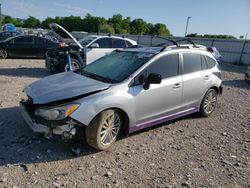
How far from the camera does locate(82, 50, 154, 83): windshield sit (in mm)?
4355

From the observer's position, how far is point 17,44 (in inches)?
536

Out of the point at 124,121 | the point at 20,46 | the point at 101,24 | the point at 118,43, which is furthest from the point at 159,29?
the point at 124,121

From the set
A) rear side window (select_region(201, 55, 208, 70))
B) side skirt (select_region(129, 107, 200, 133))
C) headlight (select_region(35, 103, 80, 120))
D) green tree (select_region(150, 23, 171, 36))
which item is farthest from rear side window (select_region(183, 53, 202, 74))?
green tree (select_region(150, 23, 171, 36))

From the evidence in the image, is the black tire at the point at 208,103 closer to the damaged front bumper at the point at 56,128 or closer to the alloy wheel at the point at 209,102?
the alloy wheel at the point at 209,102

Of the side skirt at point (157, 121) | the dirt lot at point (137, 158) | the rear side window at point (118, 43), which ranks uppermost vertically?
the rear side window at point (118, 43)

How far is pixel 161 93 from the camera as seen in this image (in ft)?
15.1

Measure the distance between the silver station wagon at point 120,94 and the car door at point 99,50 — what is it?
14.3 feet

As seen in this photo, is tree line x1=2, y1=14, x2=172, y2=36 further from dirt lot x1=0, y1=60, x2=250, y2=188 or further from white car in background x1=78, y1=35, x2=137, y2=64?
dirt lot x1=0, y1=60, x2=250, y2=188

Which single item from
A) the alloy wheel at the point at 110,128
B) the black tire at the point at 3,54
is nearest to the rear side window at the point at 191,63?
the alloy wheel at the point at 110,128

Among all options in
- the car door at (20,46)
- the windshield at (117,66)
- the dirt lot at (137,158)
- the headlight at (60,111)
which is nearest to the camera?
the dirt lot at (137,158)

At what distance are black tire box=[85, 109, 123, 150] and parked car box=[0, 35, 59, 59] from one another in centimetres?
1086

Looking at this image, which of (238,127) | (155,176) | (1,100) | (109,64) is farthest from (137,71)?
(1,100)

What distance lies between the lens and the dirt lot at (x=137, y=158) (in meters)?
3.34

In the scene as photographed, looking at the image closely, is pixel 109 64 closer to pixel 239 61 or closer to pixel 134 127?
pixel 134 127
